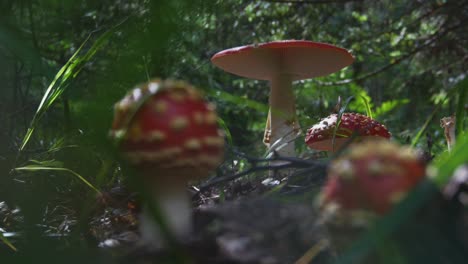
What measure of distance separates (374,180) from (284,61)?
201 cm

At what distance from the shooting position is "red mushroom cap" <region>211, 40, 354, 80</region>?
2.19 meters

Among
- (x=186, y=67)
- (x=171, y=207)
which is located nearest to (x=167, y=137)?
(x=171, y=207)

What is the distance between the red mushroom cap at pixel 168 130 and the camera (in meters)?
0.61

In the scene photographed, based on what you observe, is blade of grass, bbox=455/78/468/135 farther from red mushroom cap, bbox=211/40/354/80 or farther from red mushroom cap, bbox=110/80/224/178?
→ red mushroom cap, bbox=211/40/354/80

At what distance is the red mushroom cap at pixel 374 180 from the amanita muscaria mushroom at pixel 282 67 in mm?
1598

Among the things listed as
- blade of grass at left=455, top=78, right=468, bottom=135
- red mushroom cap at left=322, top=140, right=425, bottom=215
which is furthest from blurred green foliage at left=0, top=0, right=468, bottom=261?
red mushroom cap at left=322, top=140, right=425, bottom=215

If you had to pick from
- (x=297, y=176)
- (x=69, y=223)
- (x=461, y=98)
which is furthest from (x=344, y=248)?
(x=69, y=223)

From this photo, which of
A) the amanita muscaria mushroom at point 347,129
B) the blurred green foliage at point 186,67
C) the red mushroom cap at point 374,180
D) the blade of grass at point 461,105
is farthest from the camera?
the amanita muscaria mushroom at point 347,129

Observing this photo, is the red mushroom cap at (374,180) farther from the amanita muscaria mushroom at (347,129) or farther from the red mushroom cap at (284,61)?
the red mushroom cap at (284,61)

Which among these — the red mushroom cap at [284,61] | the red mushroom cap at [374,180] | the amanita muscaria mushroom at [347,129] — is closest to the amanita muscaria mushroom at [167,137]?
the red mushroom cap at [374,180]

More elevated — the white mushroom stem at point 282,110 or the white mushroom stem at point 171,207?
the white mushroom stem at point 171,207

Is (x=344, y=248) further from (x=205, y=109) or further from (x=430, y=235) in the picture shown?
(x=205, y=109)

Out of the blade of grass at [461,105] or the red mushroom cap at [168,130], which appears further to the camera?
the blade of grass at [461,105]

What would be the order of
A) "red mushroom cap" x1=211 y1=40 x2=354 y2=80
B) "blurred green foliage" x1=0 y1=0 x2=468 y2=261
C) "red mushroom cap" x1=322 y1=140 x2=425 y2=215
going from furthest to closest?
"red mushroom cap" x1=211 y1=40 x2=354 y2=80 < "blurred green foliage" x1=0 y1=0 x2=468 y2=261 < "red mushroom cap" x1=322 y1=140 x2=425 y2=215
